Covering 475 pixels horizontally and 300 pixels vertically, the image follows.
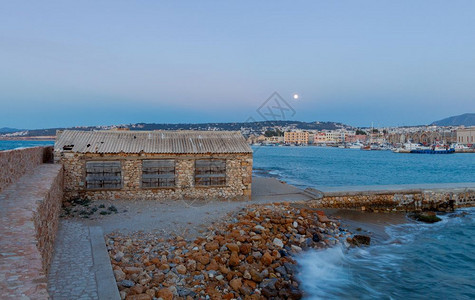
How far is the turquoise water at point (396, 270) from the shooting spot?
11.3m

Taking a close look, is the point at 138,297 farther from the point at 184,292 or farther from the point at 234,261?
the point at 234,261

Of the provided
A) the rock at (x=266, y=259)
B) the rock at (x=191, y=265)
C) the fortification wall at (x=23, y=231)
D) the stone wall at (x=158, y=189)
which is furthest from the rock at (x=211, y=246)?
the stone wall at (x=158, y=189)

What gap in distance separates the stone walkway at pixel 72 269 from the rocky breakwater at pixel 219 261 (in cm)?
74

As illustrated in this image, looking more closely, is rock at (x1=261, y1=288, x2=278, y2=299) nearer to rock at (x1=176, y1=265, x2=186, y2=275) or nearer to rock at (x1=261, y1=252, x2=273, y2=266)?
rock at (x1=261, y1=252, x2=273, y2=266)

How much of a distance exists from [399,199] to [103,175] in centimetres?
1880

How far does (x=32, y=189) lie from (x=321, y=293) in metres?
9.22

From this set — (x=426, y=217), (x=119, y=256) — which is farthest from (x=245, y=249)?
(x=426, y=217)

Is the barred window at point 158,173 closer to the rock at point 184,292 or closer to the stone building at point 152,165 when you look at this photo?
the stone building at point 152,165

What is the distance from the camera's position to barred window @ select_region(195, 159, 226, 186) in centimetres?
1814

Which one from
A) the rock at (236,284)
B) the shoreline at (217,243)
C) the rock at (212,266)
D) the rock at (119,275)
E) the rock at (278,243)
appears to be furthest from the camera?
the rock at (278,243)

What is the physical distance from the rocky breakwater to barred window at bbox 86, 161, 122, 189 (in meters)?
5.71

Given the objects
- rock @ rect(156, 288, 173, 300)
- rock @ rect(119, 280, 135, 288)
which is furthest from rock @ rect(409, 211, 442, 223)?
rock @ rect(119, 280, 135, 288)

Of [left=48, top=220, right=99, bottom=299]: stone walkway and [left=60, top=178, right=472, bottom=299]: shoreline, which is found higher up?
[left=48, top=220, right=99, bottom=299]: stone walkway

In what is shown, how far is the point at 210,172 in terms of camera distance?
18297 mm
